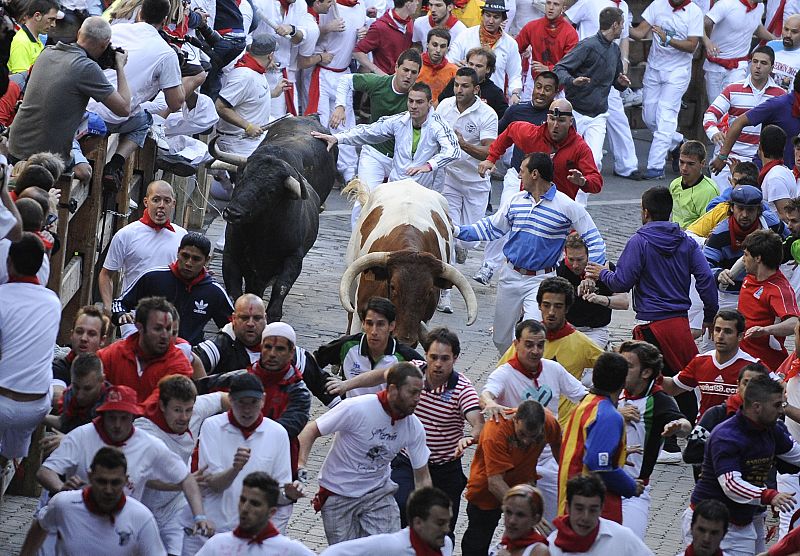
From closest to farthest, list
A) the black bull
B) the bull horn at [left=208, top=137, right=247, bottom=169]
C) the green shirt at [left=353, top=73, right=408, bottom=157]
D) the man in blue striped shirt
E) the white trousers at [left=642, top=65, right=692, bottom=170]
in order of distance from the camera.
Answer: the man in blue striped shirt
the black bull
the bull horn at [left=208, top=137, right=247, bottom=169]
the green shirt at [left=353, top=73, right=408, bottom=157]
the white trousers at [left=642, top=65, right=692, bottom=170]

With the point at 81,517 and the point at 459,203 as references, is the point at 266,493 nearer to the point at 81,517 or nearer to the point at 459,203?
the point at 81,517

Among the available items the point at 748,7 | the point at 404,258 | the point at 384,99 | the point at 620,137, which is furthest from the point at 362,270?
the point at 748,7

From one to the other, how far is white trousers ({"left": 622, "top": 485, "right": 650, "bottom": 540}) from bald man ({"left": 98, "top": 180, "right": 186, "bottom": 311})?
3.88 metres

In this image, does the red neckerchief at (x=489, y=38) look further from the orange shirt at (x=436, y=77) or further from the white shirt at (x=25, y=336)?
the white shirt at (x=25, y=336)

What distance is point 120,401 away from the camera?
8.13 m

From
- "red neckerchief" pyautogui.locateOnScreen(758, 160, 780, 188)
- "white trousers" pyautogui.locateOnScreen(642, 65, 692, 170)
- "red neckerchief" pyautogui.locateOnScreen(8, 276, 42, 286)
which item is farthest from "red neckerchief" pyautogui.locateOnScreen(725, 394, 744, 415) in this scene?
"white trousers" pyautogui.locateOnScreen(642, 65, 692, 170)

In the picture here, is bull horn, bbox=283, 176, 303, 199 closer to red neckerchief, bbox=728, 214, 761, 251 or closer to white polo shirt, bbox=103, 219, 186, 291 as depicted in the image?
white polo shirt, bbox=103, 219, 186, 291

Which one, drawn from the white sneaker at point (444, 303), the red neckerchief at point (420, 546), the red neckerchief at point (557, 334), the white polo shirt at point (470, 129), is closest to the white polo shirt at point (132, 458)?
the red neckerchief at point (420, 546)

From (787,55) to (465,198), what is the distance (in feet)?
15.1

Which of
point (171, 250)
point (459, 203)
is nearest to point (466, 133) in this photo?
point (459, 203)

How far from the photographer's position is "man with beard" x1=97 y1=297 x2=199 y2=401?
29.9 ft

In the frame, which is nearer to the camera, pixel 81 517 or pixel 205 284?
pixel 81 517

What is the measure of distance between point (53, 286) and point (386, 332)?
269 cm

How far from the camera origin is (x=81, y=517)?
7.79 meters
